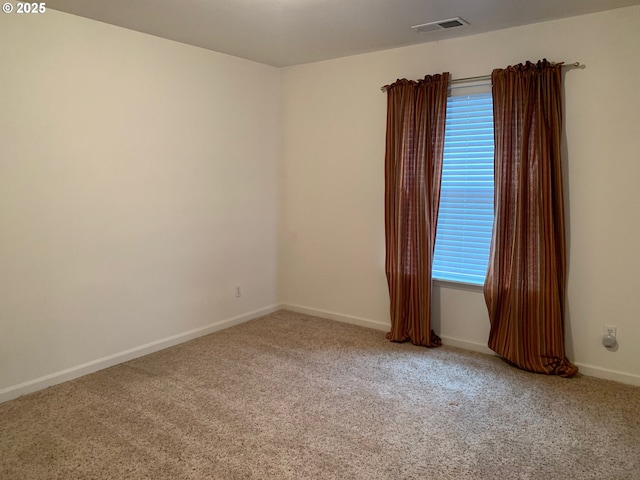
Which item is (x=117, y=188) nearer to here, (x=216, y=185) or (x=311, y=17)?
(x=216, y=185)

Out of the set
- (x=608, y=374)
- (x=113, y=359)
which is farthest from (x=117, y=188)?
(x=608, y=374)

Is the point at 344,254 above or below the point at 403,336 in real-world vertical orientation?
above

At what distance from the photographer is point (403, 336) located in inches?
158

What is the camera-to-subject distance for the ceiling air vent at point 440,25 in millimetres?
3244

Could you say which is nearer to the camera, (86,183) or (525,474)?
(525,474)

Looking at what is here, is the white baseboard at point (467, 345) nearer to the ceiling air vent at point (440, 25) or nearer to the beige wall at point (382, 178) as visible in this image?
the beige wall at point (382, 178)

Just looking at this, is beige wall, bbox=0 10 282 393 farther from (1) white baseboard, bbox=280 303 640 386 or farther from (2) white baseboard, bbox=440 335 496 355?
(2) white baseboard, bbox=440 335 496 355

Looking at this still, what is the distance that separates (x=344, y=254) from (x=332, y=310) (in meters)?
0.59

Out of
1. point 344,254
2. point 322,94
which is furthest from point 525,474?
point 322,94

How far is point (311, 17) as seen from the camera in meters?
3.16

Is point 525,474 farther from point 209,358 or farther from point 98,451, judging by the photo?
point 209,358

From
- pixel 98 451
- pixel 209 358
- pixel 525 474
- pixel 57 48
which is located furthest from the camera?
pixel 209 358

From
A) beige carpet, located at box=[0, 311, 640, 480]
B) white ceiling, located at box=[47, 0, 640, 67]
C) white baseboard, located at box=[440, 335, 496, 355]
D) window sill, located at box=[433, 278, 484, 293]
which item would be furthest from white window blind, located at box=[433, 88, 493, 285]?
beige carpet, located at box=[0, 311, 640, 480]

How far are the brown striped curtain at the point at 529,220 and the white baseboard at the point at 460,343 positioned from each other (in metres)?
0.14
